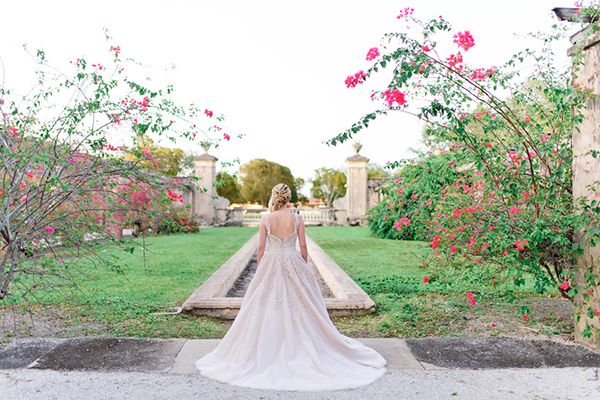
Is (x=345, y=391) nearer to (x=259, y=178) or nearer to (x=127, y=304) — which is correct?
(x=127, y=304)

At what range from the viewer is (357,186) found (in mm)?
28516

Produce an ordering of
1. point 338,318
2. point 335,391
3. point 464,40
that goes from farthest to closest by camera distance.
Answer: point 338,318, point 464,40, point 335,391

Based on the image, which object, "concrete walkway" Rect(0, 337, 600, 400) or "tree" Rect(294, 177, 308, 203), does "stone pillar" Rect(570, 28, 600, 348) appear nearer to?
"concrete walkway" Rect(0, 337, 600, 400)

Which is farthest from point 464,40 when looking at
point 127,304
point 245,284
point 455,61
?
point 245,284

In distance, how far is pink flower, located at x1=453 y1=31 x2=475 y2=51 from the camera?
5283mm

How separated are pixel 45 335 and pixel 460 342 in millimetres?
4150

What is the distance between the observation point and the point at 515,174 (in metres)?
5.45

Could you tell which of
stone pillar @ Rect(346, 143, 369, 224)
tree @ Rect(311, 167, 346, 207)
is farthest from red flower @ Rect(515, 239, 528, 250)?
tree @ Rect(311, 167, 346, 207)

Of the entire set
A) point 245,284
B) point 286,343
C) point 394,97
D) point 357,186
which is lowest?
point 245,284

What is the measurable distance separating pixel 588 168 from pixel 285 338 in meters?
3.12

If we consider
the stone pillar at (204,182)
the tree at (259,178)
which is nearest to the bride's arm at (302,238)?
the stone pillar at (204,182)

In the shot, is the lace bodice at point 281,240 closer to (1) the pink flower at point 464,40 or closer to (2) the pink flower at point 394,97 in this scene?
(2) the pink flower at point 394,97

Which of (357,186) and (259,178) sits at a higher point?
(259,178)

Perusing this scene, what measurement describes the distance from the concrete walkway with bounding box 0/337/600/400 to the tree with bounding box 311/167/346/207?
2095 inches
